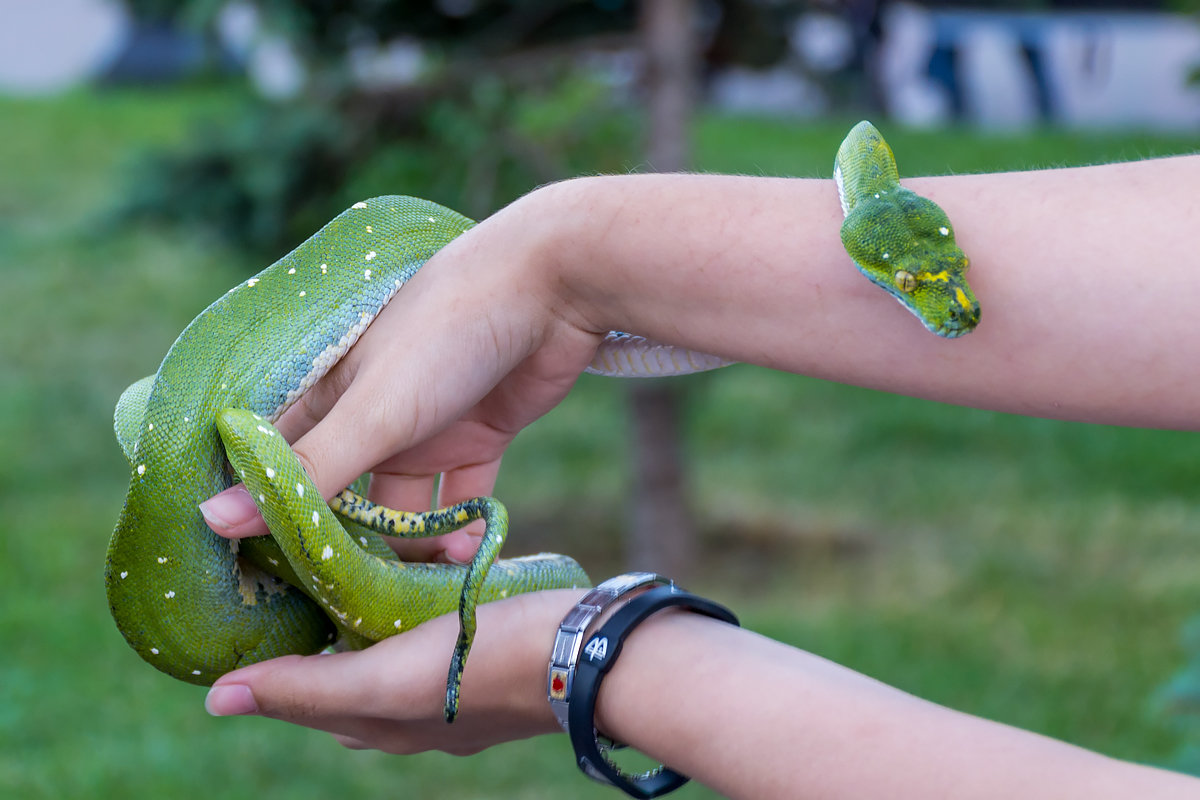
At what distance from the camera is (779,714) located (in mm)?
1568

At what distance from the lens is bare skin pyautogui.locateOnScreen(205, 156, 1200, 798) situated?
1528mm

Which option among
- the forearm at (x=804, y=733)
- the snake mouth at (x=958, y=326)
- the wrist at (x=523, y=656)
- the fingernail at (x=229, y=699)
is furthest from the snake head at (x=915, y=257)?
the fingernail at (x=229, y=699)

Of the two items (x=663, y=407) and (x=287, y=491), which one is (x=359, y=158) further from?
(x=287, y=491)

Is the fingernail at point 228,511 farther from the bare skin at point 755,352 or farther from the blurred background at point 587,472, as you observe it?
the blurred background at point 587,472

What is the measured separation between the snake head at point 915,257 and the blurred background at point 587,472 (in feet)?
4.17

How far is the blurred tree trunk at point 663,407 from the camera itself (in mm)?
5531

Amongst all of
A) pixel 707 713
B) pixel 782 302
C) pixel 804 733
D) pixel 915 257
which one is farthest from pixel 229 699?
pixel 915 257

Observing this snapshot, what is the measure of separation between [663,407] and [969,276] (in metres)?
4.34

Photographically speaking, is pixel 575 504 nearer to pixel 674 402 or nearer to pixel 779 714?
pixel 674 402

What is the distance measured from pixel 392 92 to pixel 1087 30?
12298mm

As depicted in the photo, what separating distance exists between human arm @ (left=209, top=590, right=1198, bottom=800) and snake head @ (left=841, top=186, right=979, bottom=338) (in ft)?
1.74

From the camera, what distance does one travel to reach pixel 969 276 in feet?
5.56

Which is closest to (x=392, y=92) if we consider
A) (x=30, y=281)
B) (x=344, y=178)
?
(x=344, y=178)

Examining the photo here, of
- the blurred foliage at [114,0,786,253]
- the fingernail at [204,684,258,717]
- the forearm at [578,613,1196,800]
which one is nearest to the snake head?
the forearm at [578,613,1196,800]
